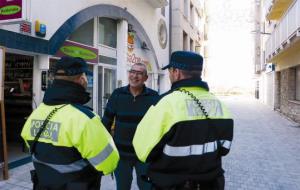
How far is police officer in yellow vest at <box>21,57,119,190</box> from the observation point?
83.6 inches

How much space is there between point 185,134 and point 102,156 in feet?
1.99

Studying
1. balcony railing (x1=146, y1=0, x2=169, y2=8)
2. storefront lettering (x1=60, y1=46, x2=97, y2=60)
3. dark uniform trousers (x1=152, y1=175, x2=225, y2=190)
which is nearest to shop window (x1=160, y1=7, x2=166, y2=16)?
balcony railing (x1=146, y1=0, x2=169, y2=8)

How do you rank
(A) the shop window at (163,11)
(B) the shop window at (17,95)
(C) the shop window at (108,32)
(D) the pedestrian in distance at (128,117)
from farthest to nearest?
1. (A) the shop window at (163,11)
2. (C) the shop window at (108,32)
3. (B) the shop window at (17,95)
4. (D) the pedestrian in distance at (128,117)

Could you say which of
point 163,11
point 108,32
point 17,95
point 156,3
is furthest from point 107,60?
point 163,11

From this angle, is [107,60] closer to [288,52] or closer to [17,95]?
[17,95]

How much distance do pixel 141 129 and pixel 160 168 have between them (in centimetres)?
32

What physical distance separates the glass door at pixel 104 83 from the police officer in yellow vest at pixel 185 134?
25.6 ft

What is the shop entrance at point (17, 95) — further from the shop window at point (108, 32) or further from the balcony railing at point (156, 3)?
the balcony railing at point (156, 3)

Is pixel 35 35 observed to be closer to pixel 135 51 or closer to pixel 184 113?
pixel 184 113

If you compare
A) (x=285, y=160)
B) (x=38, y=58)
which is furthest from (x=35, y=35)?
(x=285, y=160)

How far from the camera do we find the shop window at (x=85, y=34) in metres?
8.93

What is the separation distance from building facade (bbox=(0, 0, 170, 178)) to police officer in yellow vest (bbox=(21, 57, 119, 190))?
11.4 ft

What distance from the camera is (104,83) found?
10.7 meters

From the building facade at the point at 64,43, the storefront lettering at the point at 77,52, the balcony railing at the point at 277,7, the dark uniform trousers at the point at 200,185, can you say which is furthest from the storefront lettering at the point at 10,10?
the balcony railing at the point at 277,7
